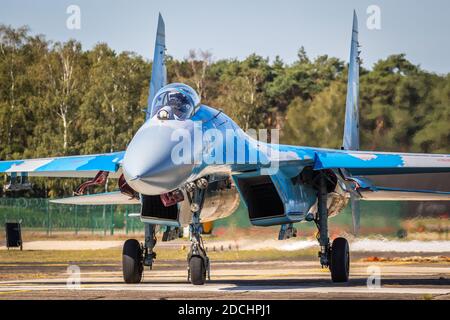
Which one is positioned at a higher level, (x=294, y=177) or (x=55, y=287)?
(x=294, y=177)

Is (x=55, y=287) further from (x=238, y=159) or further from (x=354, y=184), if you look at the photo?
(x=354, y=184)

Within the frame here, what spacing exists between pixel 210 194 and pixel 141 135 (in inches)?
103

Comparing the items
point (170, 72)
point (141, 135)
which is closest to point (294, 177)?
point (141, 135)

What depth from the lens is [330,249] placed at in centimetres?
1585

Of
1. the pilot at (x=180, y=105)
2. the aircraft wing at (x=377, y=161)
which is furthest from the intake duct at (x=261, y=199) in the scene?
the pilot at (x=180, y=105)

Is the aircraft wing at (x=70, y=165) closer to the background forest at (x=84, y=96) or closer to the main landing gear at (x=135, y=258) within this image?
the main landing gear at (x=135, y=258)

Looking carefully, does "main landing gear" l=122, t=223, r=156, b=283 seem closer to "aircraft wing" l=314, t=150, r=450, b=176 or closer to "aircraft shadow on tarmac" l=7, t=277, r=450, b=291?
"aircraft shadow on tarmac" l=7, t=277, r=450, b=291

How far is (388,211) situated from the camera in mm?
24625

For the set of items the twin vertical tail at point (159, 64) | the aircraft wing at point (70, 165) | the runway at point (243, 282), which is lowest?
the runway at point (243, 282)

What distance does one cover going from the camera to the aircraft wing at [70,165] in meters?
15.0

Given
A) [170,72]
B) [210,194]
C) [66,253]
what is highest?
[170,72]

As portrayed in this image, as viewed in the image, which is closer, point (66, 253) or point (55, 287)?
point (55, 287)

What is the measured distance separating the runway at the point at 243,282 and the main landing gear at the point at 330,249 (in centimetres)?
19

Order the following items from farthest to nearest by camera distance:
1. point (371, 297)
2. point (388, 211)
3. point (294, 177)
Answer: point (388, 211) → point (294, 177) → point (371, 297)
